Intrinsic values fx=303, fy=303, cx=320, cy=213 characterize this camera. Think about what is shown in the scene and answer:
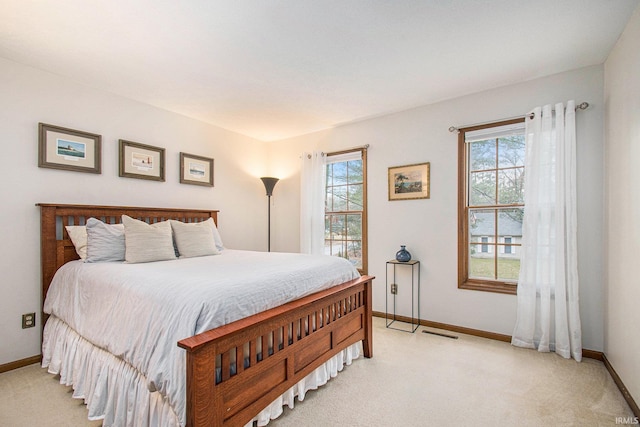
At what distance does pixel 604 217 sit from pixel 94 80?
464cm

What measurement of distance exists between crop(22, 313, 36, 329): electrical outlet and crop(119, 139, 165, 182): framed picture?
1.44m

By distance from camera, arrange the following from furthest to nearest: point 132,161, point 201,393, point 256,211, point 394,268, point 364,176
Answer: point 256,211 < point 364,176 < point 394,268 < point 132,161 < point 201,393

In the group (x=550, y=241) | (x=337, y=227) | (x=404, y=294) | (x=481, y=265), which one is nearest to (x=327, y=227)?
(x=337, y=227)

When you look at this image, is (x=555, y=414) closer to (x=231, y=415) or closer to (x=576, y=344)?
(x=576, y=344)

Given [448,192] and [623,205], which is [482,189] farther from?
[623,205]

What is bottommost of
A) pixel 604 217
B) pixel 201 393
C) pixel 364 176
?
pixel 201 393

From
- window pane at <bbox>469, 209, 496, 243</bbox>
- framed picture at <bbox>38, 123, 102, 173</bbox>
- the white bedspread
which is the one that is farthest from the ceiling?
the white bedspread

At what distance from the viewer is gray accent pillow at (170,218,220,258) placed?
9.70 feet

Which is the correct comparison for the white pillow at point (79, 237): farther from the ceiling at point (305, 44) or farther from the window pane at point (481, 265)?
the window pane at point (481, 265)

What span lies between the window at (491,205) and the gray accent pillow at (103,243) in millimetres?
3274

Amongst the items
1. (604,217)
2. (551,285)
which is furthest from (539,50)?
(551,285)

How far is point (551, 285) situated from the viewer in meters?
2.68

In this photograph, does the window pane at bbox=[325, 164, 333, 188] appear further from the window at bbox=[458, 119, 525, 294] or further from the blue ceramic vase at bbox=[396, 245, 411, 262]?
the window at bbox=[458, 119, 525, 294]

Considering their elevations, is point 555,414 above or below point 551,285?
below
